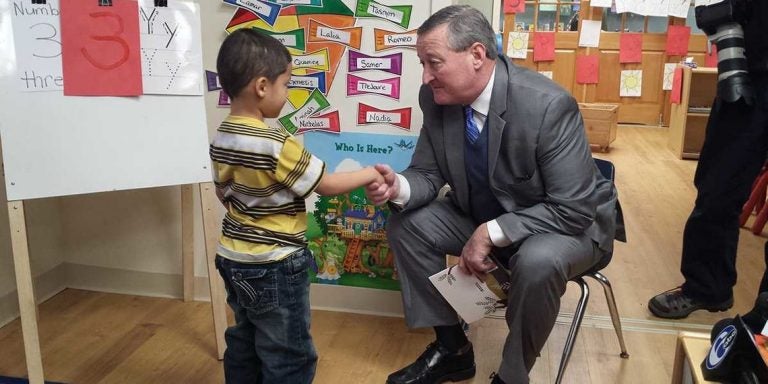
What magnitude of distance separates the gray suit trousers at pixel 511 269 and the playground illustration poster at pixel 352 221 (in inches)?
12.3

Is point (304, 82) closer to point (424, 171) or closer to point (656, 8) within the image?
point (424, 171)

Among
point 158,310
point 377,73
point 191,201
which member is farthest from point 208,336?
point 377,73

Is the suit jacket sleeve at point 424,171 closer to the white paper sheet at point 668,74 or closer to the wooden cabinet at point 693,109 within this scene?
the wooden cabinet at point 693,109

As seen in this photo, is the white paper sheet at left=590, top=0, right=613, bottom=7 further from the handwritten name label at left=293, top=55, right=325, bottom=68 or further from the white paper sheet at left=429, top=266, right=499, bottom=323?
the white paper sheet at left=429, top=266, right=499, bottom=323

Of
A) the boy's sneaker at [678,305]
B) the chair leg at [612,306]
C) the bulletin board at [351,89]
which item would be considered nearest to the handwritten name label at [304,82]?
the bulletin board at [351,89]

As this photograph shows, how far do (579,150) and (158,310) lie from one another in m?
1.55

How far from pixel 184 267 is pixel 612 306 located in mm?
1447

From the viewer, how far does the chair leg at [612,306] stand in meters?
1.80

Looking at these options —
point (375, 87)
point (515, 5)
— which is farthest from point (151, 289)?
point (515, 5)

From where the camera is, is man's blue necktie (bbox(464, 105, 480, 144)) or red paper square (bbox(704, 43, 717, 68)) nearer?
man's blue necktie (bbox(464, 105, 480, 144))

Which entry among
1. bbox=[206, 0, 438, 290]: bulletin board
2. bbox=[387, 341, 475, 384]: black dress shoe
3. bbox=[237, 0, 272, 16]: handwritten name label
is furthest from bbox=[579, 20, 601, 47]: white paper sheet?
bbox=[387, 341, 475, 384]: black dress shoe

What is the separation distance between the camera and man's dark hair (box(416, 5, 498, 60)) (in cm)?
163

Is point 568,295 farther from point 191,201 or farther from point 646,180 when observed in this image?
point 646,180

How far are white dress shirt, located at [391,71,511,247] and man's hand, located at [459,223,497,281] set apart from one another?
2cm
